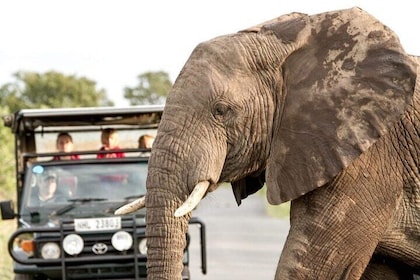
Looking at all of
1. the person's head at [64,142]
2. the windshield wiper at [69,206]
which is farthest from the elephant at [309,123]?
the person's head at [64,142]

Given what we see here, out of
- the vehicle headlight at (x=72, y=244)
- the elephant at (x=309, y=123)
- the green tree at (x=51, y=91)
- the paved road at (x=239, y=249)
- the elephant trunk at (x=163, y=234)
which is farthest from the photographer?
the green tree at (x=51, y=91)

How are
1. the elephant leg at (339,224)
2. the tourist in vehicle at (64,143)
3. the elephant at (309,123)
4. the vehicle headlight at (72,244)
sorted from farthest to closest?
the tourist in vehicle at (64,143) < the vehicle headlight at (72,244) < the elephant leg at (339,224) < the elephant at (309,123)

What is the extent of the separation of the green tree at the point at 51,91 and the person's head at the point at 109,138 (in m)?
50.2

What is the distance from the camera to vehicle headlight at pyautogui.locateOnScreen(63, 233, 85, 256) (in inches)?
420

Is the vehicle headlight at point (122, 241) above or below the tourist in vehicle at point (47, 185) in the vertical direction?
below

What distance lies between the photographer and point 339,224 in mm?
6234

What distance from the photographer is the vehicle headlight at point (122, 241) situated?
1069 cm

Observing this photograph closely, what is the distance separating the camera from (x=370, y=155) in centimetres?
631

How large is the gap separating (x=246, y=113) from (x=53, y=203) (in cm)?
561

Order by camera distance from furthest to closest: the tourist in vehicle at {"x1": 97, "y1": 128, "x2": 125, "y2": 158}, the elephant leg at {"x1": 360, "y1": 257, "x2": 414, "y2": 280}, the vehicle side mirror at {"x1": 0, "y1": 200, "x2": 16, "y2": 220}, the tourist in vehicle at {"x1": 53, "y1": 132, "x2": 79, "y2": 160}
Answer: the tourist in vehicle at {"x1": 97, "y1": 128, "x2": 125, "y2": 158} → the tourist in vehicle at {"x1": 53, "y1": 132, "x2": 79, "y2": 160} → the vehicle side mirror at {"x1": 0, "y1": 200, "x2": 16, "y2": 220} → the elephant leg at {"x1": 360, "y1": 257, "x2": 414, "y2": 280}

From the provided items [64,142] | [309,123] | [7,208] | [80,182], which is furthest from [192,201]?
[64,142]

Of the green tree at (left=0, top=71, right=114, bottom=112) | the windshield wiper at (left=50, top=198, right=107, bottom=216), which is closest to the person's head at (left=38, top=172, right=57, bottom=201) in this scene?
the windshield wiper at (left=50, top=198, right=107, bottom=216)

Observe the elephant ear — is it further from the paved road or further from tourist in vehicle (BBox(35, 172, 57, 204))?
tourist in vehicle (BBox(35, 172, 57, 204))

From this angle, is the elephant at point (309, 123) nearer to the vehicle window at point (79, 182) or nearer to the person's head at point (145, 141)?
the vehicle window at point (79, 182)
